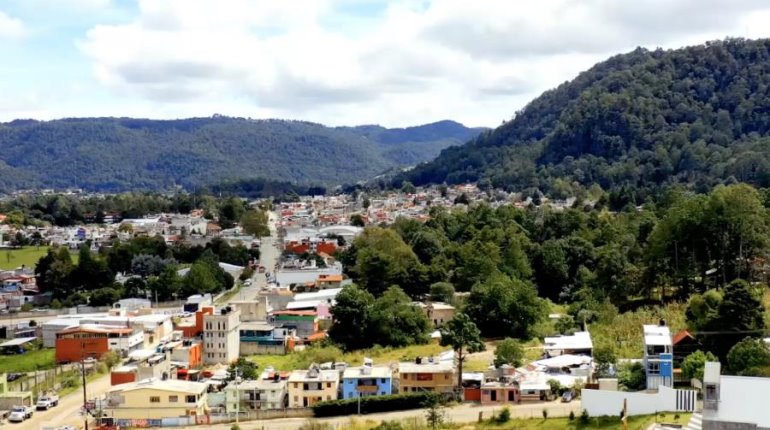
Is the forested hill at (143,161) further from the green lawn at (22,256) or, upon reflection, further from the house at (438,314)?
the house at (438,314)

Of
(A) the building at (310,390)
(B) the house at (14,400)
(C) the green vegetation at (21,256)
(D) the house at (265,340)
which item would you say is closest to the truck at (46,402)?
(B) the house at (14,400)

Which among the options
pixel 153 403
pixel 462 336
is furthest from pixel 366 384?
pixel 153 403

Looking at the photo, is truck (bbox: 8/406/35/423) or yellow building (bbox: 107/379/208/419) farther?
truck (bbox: 8/406/35/423)

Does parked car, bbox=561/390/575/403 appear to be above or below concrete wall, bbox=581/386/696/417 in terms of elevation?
below

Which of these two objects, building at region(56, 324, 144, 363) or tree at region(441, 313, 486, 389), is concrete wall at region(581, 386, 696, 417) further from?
building at region(56, 324, 144, 363)

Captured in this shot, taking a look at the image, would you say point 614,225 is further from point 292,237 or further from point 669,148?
point 669,148

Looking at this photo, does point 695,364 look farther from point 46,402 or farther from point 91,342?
point 91,342

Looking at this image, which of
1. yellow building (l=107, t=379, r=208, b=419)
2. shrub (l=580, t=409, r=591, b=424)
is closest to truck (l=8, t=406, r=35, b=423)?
yellow building (l=107, t=379, r=208, b=419)

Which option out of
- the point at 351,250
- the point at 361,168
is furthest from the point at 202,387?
the point at 361,168
